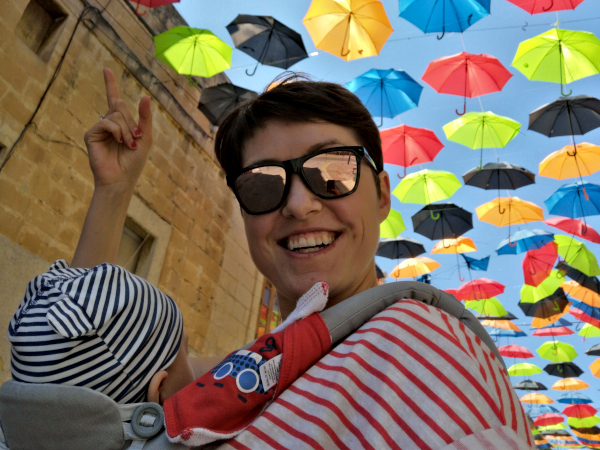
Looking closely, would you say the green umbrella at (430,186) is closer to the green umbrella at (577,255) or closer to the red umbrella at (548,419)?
the green umbrella at (577,255)

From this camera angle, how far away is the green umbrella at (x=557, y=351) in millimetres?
17031

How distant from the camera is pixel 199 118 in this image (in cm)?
919

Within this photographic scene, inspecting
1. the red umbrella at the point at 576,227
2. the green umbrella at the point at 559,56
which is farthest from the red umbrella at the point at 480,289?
the green umbrella at the point at 559,56

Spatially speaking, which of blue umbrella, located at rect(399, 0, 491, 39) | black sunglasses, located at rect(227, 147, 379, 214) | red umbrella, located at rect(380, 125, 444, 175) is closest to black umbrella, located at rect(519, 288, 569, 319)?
red umbrella, located at rect(380, 125, 444, 175)

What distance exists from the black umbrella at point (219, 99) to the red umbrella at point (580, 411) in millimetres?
21623

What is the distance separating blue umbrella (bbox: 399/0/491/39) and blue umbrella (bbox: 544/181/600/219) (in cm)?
492

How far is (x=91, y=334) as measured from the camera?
1055 mm

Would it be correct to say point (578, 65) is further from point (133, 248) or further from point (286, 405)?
point (286, 405)

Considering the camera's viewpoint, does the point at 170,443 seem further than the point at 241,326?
No

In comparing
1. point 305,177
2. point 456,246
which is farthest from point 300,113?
point 456,246

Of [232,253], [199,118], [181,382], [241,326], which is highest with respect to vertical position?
[199,118]

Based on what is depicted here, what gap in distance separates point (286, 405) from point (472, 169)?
10.5m

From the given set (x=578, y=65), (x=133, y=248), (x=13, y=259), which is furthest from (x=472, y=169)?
(x=13, y=259)

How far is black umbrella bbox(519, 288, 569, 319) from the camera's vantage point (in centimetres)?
1370
